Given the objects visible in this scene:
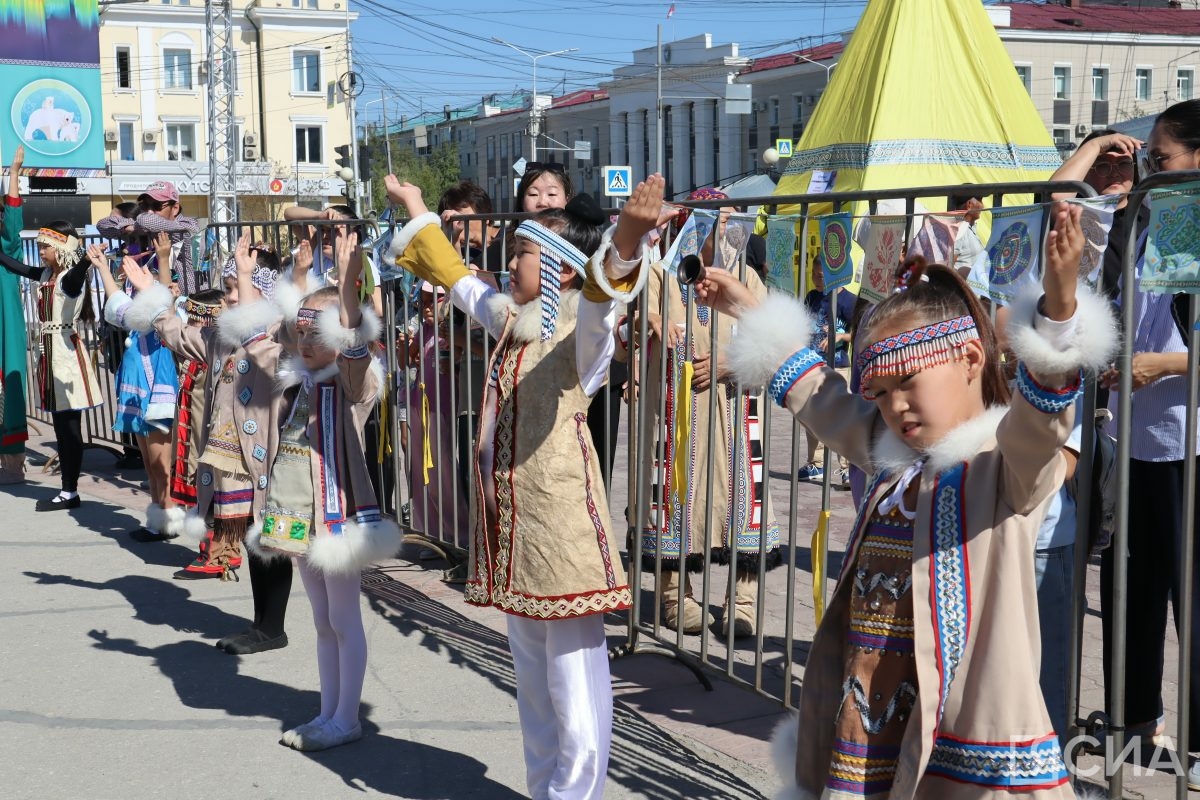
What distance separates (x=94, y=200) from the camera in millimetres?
54844

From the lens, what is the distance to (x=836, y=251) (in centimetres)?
362

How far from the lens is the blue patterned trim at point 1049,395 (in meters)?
2.07

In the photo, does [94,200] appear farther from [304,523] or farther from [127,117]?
[304,523]

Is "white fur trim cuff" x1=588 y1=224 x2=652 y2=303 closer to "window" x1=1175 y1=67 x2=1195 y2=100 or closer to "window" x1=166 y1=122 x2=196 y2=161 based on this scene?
"window" x1=1175 y1=67 x2=1195 y2=100

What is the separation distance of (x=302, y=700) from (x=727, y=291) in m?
2.94

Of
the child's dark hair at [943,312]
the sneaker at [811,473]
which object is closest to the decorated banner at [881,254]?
the child's dark hair at [943,312]

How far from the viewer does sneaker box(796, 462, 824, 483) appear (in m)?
9.41

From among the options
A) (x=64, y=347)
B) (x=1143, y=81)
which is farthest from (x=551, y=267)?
(x=1143, y=81)

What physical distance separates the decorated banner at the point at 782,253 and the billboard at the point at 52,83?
67.8 feet

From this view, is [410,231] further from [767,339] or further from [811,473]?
[811,473]

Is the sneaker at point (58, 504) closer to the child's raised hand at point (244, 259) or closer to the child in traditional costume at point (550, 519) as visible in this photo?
the child's raised hand at point (244, 259)

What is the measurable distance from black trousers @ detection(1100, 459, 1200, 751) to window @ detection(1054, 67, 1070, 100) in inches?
2252

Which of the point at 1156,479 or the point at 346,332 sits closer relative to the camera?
the point at 1156,479

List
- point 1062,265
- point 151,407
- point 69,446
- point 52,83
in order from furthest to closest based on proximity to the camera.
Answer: point 52,83, point 69,446, point 151,407, point 1062,265
